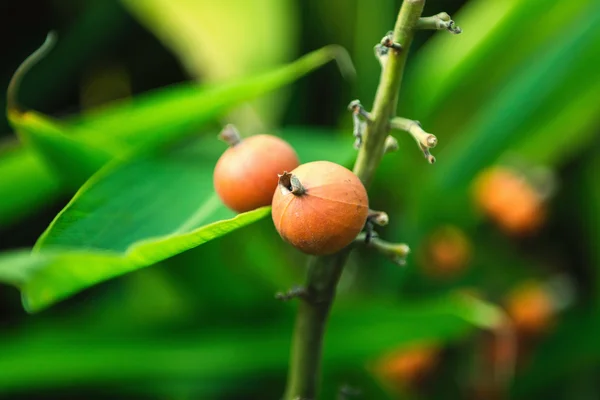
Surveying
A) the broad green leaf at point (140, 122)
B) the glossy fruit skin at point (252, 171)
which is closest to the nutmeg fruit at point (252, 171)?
the glossy fruit skin at point (252, 171)

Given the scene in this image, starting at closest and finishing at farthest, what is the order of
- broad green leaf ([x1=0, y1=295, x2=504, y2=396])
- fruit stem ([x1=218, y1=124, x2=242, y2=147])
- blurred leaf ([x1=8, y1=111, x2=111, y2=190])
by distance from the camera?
fruit stem ([x1=218, y1=124, x2=242, y2=147])
blurred leaf ([x1=8, y1=111, x2=111, y2=190])
broad green leaf ([x1=0, y1=295, x2=504, y2=396])

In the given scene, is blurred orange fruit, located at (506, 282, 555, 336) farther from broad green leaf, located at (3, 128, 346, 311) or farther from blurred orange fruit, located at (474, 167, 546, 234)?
broad green leaf, located at (3, 128, 346, 311)

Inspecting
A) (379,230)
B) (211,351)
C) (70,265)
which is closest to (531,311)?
(379,230)

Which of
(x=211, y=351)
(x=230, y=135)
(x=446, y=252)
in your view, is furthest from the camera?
(x=446, y=252)

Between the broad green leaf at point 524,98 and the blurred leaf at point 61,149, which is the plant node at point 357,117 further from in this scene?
the broad green leaf at point 524,98

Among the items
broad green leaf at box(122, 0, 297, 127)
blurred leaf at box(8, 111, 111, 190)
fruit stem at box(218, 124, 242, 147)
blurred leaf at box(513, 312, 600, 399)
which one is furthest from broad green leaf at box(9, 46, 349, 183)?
blurred leaf at box(513, 312, 600, 399)

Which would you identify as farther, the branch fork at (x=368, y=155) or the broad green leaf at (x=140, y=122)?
the broad green leaf at (x=140, y=122)

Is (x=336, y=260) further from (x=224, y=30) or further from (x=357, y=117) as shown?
(x=224, y=30)
